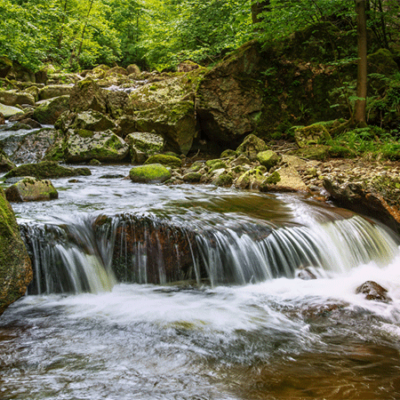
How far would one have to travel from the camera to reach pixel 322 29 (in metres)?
10.8

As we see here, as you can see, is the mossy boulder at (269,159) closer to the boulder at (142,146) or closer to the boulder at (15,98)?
the boulder at (142,146)

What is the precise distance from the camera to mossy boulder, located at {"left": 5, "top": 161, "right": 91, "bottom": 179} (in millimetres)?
7562

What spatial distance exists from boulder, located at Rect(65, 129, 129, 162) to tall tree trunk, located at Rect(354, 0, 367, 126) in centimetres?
722

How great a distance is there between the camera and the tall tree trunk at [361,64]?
27.9 feet

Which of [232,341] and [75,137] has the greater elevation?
[75,137]

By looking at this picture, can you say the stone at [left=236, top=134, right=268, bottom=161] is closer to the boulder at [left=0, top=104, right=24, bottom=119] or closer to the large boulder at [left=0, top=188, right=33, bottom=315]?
the large boulder at [left=0, top=188, right=33, bottom=315]

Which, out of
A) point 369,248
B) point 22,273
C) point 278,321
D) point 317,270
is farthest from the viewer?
point 369,248

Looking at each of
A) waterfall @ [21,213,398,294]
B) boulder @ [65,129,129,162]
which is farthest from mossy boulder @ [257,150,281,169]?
boulder @ [65,129,129,162]

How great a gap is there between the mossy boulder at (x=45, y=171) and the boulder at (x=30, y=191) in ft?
6.98

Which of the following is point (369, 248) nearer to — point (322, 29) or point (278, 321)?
point (278, 321)

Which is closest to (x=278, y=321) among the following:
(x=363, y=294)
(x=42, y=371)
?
(x=363, y=294)

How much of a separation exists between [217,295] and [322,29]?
10.6m

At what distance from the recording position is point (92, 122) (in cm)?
1088

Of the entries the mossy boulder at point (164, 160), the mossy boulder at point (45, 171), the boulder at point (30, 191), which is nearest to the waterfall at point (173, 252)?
the boulder at point (30, 191)
